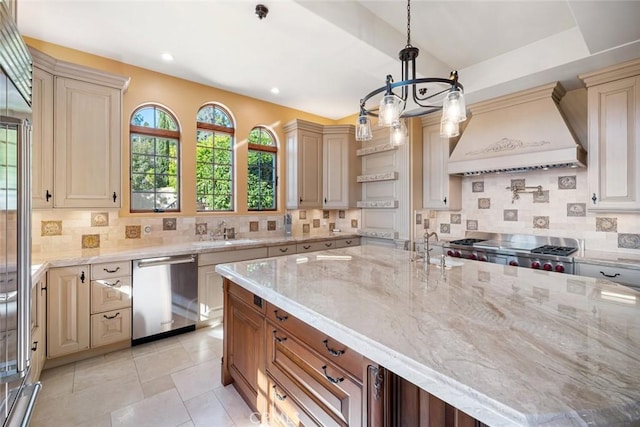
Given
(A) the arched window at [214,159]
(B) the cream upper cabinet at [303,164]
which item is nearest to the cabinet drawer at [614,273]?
(B) the cream upper cabinet at [303,164]

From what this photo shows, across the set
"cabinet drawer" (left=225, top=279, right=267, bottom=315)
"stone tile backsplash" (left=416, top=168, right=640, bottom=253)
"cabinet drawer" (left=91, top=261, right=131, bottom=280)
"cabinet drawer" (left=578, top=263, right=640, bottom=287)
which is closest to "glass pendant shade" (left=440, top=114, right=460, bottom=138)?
"cabinet drawer" (left=225, top=279, right=267, bottom=315)

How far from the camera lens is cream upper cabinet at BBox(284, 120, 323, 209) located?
4145 mm

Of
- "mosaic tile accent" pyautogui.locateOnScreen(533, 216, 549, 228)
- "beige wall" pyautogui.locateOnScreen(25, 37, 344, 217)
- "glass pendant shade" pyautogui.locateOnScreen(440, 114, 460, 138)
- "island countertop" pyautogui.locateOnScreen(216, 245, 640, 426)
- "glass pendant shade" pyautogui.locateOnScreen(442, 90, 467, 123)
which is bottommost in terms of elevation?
"island countertop" pyautogui.locateOnScreen(216, 245, 640, 426)

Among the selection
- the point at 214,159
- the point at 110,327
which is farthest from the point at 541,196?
the point at 110,327

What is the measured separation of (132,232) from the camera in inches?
122

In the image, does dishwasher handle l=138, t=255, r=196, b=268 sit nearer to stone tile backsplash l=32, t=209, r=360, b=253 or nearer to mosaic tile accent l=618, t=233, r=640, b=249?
stone tile backsplash l=32, t=209, r=360, b=253

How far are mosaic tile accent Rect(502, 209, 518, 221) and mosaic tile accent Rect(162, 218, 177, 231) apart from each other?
3881 mm

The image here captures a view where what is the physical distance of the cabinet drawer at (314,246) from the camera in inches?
148

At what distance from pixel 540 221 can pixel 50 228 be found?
16.2ft

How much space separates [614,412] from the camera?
57 cm

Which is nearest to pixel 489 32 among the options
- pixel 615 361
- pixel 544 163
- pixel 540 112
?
pixel 540 112

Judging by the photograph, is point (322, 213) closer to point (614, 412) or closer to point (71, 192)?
point (71, 192)

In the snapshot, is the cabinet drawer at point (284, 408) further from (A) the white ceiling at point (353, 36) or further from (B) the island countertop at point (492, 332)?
(A) the white ceiling at point (353, 36)

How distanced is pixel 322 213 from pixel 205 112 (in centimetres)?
226
